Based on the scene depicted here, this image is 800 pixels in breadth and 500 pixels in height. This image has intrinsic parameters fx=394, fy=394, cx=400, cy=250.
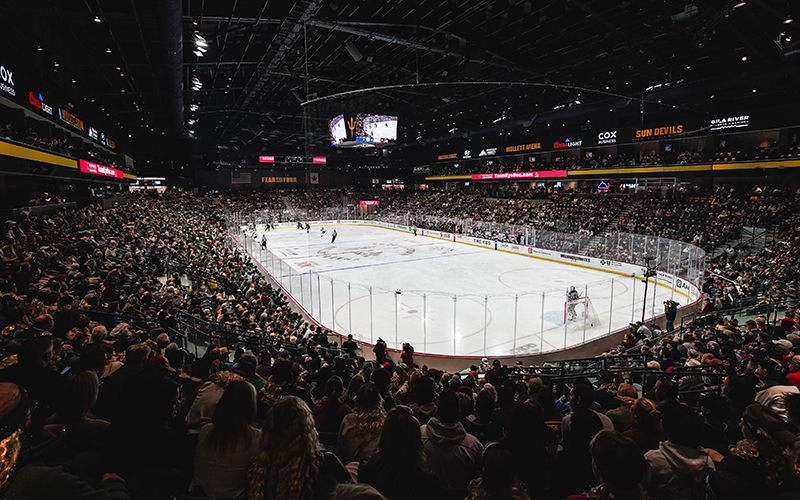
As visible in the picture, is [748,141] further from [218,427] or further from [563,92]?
[218,427]

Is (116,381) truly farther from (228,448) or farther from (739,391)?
(739,391)

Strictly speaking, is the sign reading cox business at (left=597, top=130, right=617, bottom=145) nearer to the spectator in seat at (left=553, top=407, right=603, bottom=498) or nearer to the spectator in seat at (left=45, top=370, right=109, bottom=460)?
the spectator in seat at (left=553, top=407, right=603, bottom=498)

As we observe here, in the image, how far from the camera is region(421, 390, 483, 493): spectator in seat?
2535mm

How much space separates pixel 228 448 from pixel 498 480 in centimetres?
144

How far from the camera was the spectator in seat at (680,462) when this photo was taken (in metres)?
2.32

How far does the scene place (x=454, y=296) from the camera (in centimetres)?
1161

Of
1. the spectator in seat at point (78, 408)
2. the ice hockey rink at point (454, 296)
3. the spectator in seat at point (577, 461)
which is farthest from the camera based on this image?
the ice hockey rink at point (454, 296)

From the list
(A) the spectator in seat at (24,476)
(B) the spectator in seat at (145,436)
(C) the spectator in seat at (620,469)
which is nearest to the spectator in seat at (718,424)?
(C) the spectator in seat at (620,469)

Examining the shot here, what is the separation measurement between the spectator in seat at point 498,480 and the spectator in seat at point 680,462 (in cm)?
111

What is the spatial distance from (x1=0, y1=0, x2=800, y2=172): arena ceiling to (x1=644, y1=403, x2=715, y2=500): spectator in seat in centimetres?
937

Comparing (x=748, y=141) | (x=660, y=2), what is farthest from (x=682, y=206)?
(x=660, y=2)

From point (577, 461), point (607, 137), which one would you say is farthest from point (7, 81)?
point (607, 137)

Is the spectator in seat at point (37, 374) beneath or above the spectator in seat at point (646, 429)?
above

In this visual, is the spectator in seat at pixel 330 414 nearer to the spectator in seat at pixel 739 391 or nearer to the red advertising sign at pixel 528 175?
the spectator in seat at pixel 739 391
